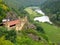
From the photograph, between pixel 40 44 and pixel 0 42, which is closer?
pixel 0 42

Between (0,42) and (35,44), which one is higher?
(0,42)

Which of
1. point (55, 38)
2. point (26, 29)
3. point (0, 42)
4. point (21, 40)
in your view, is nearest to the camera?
point (0, 42)

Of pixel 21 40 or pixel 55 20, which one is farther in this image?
pixel 55 20

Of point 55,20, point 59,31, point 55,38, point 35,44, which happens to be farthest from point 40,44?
point 55,20

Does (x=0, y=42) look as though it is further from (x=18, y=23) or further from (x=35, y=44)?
(x=18, y=23)

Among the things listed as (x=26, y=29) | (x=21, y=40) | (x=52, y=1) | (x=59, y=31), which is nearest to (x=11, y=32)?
(x=21, y=40)

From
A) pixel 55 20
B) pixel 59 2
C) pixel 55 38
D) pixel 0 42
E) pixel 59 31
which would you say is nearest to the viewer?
pixel 0 42

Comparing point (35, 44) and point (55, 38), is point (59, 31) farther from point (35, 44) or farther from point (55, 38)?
point (35, 44)

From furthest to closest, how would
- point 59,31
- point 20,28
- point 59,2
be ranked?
point 59,2, point 59,31, point 20,28

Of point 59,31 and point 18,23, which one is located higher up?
point 18,23
